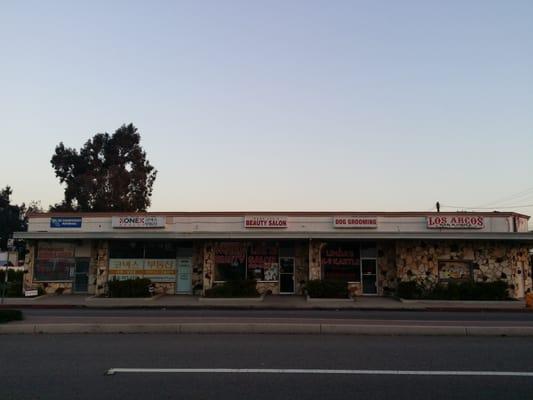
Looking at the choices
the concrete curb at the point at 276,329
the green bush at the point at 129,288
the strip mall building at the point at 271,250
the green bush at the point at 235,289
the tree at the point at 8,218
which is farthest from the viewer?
the tree at the point at 8,218

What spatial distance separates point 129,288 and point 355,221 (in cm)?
1295

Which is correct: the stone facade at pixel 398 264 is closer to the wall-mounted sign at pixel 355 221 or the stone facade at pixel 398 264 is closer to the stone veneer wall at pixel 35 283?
the stone veneer wall at pixel 35 283

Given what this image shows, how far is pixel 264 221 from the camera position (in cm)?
2803

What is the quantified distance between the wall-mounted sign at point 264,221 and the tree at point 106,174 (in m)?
29.9

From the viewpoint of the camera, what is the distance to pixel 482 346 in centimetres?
930

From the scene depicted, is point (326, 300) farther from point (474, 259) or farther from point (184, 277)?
point (474, 259)

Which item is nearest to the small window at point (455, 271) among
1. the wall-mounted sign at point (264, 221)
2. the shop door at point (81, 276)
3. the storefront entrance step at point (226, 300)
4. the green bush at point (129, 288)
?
the wall-mounted sign at point (264, 221)

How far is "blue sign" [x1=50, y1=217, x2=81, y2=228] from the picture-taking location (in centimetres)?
A: 2881

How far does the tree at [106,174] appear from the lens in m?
54.1

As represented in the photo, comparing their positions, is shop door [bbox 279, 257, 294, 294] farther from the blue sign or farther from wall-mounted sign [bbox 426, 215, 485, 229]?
the blue sign

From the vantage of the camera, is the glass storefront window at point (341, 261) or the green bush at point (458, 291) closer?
the green bush at point (458, 291)

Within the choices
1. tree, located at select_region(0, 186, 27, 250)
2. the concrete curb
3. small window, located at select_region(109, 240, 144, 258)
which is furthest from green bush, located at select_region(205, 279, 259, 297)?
tree, located at select_region(0, 186, 27, 250)

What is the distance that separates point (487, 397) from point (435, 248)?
22.2 metres

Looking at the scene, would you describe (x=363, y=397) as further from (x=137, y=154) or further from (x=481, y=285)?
(x=137, y=154)
